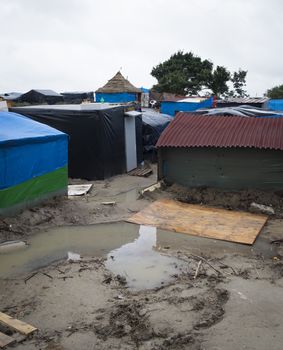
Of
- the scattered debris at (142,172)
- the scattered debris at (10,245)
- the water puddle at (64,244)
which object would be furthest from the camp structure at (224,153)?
the scattered debris at (10,245)

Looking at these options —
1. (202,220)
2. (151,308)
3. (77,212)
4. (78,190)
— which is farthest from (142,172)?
(151,308)

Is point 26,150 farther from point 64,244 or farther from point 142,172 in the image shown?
point 142,172

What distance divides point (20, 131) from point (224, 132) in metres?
5.78

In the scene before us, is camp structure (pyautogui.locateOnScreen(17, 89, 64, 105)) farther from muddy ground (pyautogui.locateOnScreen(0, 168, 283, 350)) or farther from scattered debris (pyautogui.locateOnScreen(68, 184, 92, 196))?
muddy ground (pyautogui.locateOnScreen(0, 168, 283, 350))

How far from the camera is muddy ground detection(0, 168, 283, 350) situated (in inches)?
181

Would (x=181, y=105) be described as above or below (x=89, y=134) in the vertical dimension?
above

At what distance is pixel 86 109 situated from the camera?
1408 cm

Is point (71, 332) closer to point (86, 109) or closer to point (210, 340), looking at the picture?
point (210, 340)

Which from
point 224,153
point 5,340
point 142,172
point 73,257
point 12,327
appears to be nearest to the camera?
point 5,340

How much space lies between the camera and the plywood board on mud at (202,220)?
866cm

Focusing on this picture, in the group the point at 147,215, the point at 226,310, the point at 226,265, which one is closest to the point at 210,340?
the point at 226,310

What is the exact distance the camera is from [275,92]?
5362 cm

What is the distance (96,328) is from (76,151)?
31.7ft

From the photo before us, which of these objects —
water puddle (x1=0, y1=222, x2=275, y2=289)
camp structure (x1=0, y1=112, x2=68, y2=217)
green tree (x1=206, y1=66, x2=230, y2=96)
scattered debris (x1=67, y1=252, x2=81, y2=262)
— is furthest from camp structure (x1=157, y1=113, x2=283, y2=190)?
green tree (x1=206, y1=66, x2=230, y2=96)
